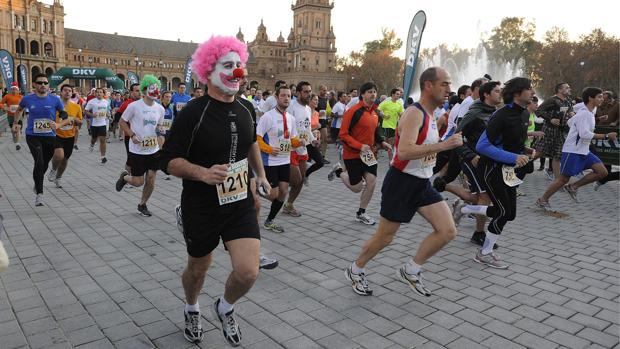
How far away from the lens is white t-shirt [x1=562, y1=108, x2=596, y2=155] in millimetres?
8328

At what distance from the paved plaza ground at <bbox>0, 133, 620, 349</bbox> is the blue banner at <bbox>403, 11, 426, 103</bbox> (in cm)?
801

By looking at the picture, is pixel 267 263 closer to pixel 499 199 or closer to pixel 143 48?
pixel 499 199

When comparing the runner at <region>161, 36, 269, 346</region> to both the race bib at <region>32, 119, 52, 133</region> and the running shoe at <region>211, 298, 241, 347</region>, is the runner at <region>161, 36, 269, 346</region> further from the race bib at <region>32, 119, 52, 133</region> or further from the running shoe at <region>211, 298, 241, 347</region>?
the race bib at <region>32, 119, 52, 133</region>

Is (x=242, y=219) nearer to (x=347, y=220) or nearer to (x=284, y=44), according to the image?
(x=347, y=220)

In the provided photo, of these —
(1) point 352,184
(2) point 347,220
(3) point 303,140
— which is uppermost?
(3) point 303,140

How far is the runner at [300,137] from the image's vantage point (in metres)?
7.67

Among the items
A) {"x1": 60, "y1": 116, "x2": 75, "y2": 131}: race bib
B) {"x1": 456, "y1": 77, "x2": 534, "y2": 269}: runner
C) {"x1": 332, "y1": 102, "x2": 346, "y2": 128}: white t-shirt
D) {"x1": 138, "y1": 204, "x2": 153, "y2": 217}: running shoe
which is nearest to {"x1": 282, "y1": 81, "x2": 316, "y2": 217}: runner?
{"x1": 138, "y1": 204, "x2": 153, "y2": 217}: running shoe

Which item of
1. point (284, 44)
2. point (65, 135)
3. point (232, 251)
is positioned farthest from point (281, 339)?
point (284, 44)

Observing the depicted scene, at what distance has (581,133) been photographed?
8.34 meters

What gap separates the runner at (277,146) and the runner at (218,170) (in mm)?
3319

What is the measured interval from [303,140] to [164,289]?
12.2 feet

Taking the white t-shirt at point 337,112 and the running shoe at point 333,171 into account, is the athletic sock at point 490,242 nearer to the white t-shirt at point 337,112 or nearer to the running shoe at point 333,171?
the running shoe at point 333,171

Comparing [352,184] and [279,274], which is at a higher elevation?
[352,184]

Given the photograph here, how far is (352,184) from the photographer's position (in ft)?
24.6
